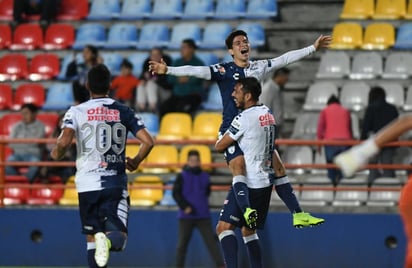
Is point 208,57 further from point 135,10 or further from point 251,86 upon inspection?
point 251,86

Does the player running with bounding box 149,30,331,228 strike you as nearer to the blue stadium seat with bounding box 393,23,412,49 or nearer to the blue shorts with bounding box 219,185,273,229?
the blue shorts with bounding box 219,185,273,229

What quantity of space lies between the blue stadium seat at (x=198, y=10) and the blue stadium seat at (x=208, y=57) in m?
1.57

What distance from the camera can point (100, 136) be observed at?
36.2 ft

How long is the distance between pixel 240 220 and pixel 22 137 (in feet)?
22.9

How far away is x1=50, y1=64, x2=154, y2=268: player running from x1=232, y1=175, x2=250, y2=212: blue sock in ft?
4.62

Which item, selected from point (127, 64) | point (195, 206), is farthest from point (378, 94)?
point (127, 64)

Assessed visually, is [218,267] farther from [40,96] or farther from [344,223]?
[40,96]

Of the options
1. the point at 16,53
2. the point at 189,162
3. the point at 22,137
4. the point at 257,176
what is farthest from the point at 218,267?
the point at 16,53

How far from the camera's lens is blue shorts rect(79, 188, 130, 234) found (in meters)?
11.0

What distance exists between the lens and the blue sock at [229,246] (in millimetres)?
12484

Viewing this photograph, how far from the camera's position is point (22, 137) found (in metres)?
18.7

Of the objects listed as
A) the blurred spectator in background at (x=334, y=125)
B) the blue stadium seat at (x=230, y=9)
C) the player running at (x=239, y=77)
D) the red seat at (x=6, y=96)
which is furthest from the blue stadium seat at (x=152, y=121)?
the player running at (x=239, y=77)

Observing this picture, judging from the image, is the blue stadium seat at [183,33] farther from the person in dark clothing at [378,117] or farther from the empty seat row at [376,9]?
the person in dark clothing at [378,117]

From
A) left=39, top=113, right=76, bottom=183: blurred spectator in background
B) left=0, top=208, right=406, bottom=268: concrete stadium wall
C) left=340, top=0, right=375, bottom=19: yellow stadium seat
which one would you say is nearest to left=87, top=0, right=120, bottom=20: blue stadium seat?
left=340, top=0, right=375, bottom=19: yellow stadium seat
